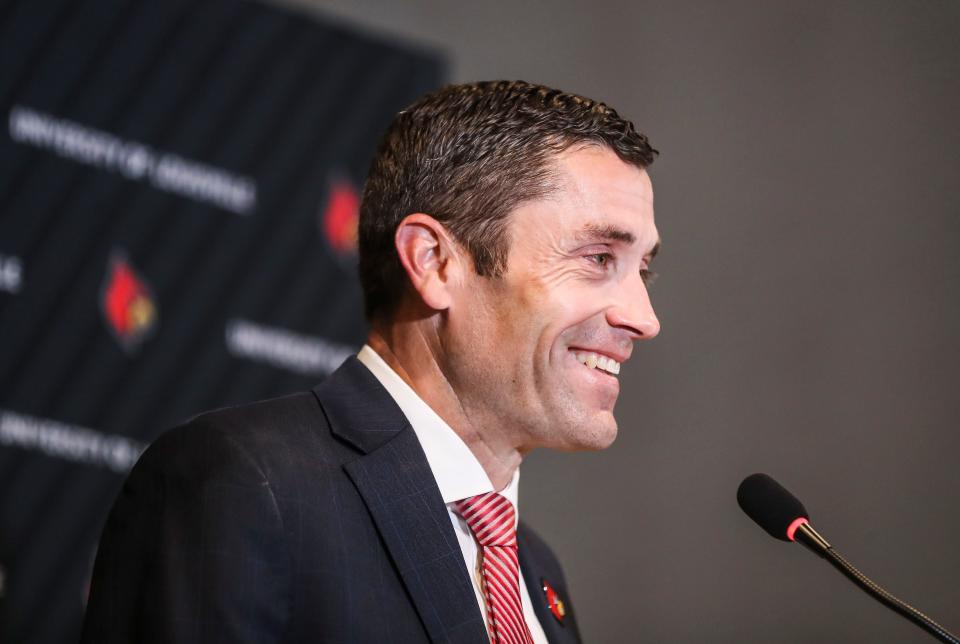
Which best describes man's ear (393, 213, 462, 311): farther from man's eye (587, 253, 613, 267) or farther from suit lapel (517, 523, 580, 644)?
suit lapel (517, 523, 580, 644)

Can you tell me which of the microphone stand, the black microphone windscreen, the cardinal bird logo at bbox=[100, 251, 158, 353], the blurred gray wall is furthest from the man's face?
the blurred gray wall

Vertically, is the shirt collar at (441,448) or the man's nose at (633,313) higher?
the man's nose at (633,313)

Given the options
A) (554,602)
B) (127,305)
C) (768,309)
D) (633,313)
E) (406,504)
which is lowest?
(127,305)

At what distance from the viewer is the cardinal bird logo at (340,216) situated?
349 cm

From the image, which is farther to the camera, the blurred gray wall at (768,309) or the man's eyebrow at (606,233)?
the blurred gray wall at (768,309)

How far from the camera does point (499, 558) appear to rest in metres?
1.74

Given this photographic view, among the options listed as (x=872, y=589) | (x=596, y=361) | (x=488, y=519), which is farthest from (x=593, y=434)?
(x=872, y=589)

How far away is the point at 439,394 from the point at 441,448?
3.9 inches

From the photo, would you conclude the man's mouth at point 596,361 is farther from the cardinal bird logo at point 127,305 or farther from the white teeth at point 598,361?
the cardinal bird logo at point 127,305

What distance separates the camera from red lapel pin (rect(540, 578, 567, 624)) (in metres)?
1.98

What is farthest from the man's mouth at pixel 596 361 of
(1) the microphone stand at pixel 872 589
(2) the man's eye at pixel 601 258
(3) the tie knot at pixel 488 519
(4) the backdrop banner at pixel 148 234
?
(4) the backdrop banner at pixel 148 234

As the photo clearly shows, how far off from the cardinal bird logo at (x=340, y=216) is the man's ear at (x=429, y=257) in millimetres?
1672

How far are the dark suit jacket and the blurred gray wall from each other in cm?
223

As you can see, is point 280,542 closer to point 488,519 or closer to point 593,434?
point 488,519
